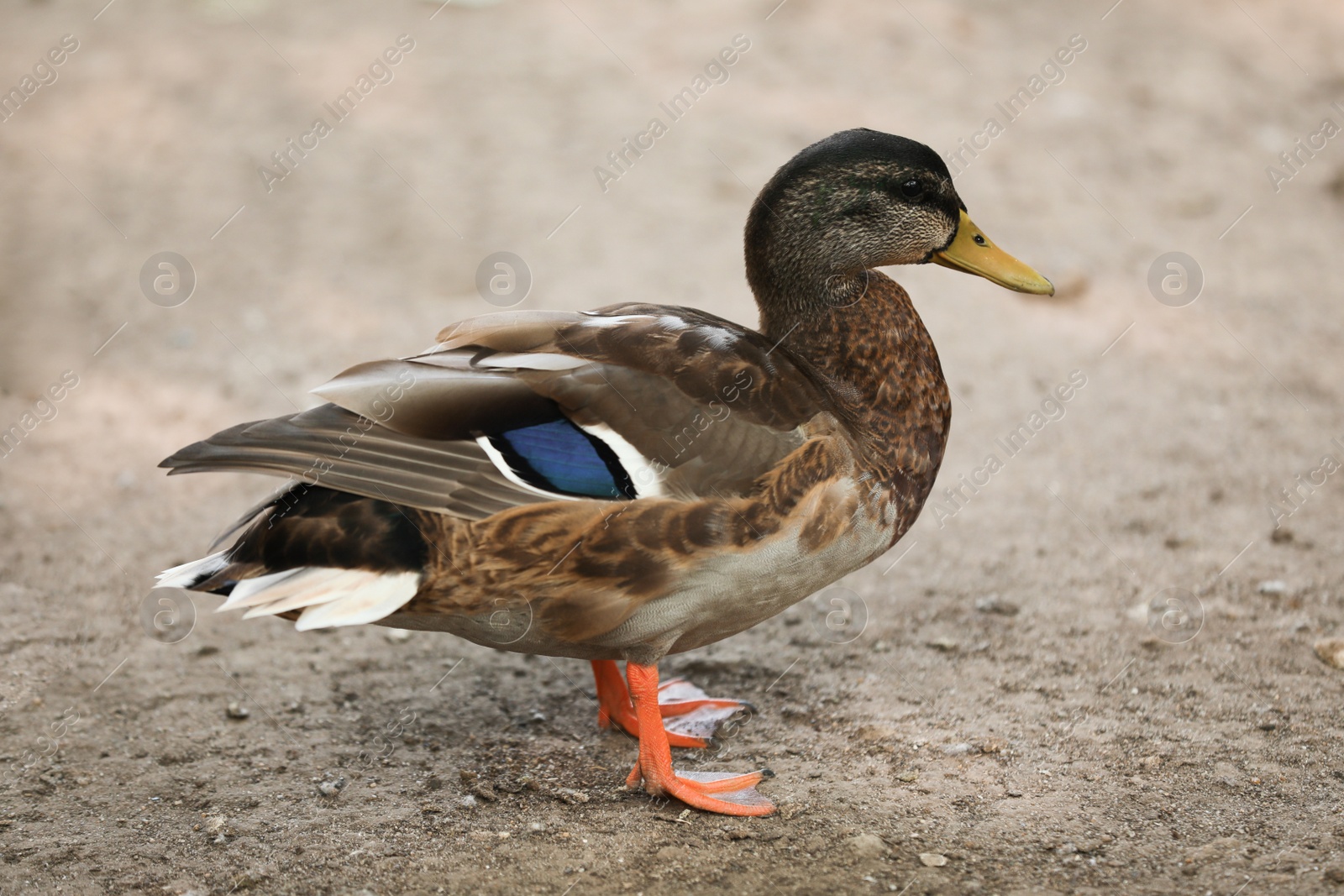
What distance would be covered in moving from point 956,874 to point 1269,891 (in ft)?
2.11

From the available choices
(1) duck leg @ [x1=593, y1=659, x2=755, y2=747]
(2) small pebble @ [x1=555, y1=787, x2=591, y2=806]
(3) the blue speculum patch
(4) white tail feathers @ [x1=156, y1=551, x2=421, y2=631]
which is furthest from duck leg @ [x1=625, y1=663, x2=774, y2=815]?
(4) white tail feathers @ [x1=156, y1=551, x2=421, y2=631]

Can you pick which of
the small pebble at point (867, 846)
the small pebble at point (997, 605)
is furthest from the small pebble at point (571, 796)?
the small pebble at point (997, 605)

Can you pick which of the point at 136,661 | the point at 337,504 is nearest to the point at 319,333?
the point at 136,661

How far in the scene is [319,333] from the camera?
5.79 metres

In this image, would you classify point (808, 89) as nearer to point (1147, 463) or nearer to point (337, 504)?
point (1147, 463)

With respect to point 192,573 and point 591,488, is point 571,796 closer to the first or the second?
point 591,488

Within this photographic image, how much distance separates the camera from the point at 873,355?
327 centimetres

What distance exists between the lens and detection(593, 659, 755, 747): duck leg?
3.50 m

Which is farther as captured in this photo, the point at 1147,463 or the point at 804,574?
the point at 1147,463

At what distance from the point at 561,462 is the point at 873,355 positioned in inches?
38.6

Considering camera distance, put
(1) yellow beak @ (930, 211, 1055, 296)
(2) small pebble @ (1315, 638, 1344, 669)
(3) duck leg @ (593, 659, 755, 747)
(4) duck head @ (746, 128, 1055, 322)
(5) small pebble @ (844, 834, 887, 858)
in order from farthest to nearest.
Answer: (2) small pebble @ (1315, 638, 1344, 669), (3) duck leg @ (593, 659, 755, 747), (1) yellow beak @ (930, 211, 1055, 296), (4) duck head @ (746, 128, 1055, 322), (5) small pebble @ (844, 834, 887, 858)

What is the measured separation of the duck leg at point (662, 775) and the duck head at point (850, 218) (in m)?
1.12

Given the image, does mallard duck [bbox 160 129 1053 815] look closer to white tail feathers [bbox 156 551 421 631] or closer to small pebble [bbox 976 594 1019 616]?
white tail feathers [bbox 156 551 421 631]

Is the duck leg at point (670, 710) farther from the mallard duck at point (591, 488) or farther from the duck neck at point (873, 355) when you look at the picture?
the duck neck at point (873, 355)
